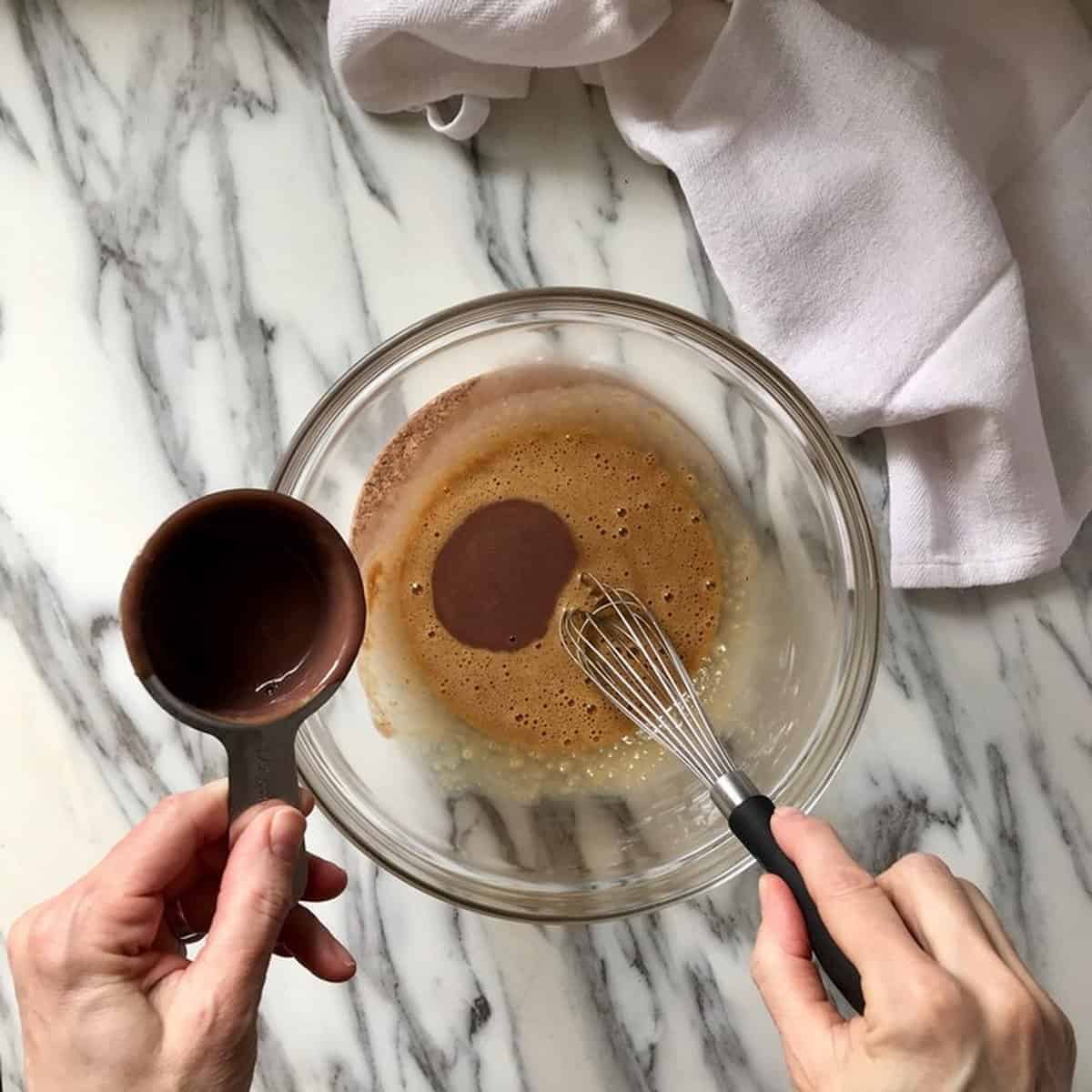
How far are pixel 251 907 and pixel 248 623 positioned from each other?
210 millimetres

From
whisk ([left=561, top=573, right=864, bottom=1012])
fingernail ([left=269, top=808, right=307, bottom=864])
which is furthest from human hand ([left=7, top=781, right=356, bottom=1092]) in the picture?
whisk ([left=561, top=573, right=864, bottom=1012])

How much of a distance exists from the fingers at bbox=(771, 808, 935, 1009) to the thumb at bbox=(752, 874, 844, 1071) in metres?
0.03

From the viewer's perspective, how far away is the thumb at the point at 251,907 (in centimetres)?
69

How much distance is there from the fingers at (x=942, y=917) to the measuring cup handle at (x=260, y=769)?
41cm

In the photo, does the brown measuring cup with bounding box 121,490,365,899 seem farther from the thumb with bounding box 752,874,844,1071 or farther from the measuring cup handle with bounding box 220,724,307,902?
the thumb with bounding box 752,874,844,1071

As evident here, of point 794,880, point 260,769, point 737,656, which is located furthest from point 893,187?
point 260,769

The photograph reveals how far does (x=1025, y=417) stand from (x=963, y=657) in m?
0.23

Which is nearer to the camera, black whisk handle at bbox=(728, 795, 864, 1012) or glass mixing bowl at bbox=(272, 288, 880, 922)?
black whisk handle at bbox=(728, 795, 864, 1012)

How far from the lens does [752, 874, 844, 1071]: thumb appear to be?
2.39 ft

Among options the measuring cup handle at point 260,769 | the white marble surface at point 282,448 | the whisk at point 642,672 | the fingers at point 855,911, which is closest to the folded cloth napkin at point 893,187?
the white marble surface at point 282,448

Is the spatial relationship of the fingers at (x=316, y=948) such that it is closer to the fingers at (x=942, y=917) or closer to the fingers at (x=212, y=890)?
the fingers at (x=212, y=890)

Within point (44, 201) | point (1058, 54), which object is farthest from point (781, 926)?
point (44, 201)

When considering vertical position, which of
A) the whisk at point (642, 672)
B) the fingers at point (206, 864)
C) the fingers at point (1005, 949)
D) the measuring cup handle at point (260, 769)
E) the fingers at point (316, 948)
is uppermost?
the whisk at point (642, 672)

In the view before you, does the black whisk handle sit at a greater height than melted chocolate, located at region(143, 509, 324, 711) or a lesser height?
lesser
